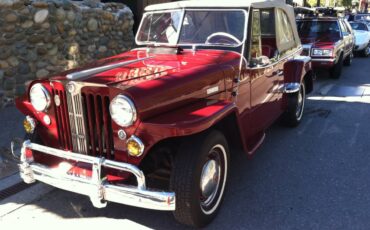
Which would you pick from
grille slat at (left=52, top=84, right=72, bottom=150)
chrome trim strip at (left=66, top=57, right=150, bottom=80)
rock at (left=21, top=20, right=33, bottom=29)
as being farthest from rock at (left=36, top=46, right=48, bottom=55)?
grille slat at (left=52, top=84, right=72, bottom=150)

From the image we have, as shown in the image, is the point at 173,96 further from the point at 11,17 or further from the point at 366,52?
the point at 366,52

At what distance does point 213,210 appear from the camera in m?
3.36

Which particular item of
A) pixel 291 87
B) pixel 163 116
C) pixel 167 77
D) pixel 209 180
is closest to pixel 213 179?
pixel 209 180

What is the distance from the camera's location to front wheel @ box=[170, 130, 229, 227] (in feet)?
9.48

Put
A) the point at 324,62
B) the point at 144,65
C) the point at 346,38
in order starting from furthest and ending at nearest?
the point at 346,38 → the point at 324,62 → the point at 144,65

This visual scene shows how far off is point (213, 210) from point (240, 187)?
724 millimetres

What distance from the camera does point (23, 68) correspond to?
6.44 metres

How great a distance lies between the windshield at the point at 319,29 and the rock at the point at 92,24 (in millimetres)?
5550

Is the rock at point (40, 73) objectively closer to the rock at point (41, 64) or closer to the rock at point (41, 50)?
the rock at point (41, 64)

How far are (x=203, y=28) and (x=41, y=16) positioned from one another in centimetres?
346

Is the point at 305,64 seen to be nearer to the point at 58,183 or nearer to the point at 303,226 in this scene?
the point at 303,226

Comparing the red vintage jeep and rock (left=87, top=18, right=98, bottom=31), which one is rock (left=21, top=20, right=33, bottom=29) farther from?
the red vintage jeep

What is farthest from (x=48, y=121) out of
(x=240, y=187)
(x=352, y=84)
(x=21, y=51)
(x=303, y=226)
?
(x=352, y=84)

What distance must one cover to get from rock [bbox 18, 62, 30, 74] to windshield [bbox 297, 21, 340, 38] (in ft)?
22.9
